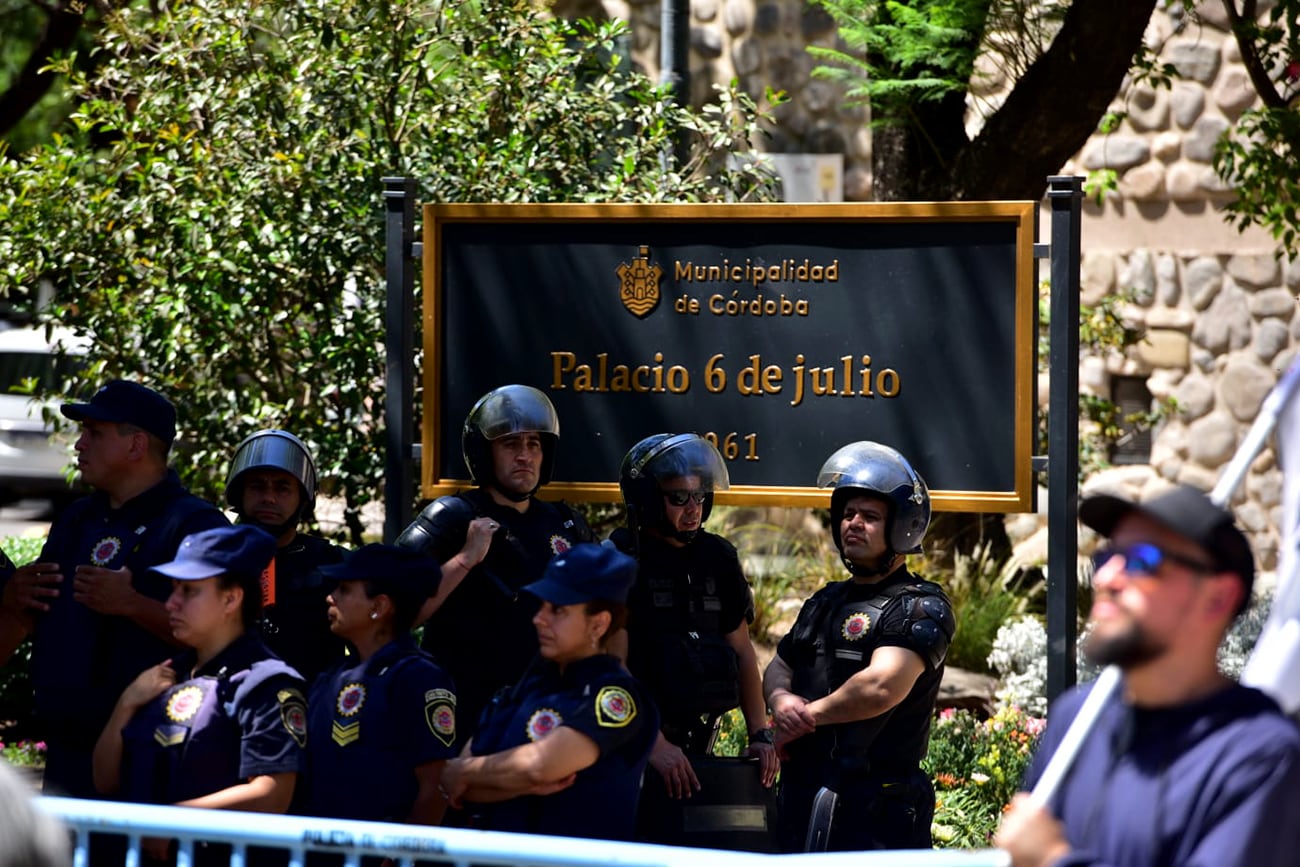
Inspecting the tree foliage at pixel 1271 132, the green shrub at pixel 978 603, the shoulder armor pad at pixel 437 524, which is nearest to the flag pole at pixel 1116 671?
the shoulder armor pad at pixel 437 524

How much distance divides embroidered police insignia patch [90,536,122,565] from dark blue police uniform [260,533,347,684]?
1.58ft

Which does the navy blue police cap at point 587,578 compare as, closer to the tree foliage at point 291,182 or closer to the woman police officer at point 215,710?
the woman police officer at point 215,710

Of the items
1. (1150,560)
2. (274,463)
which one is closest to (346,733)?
(274,463)

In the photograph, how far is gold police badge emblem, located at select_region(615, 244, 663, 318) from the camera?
6.36 m

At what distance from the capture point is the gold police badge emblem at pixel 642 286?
6.36 m

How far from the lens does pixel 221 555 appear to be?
446 centimetres

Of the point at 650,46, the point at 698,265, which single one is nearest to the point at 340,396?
the point at 698,265

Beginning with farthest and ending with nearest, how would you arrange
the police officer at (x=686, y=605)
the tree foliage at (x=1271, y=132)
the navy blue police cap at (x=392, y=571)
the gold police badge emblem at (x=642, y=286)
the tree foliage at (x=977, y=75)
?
the tree foliage at (x=1271, y=132), the tree foliage at (x=977, y=75), the gold police badge emblem at (x=642, y=286), the police officer at (x=686, y=605), the navy blue police cap at (x=392, y=571)

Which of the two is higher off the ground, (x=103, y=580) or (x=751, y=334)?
(x=751, y=334)

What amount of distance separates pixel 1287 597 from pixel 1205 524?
457 millimetres

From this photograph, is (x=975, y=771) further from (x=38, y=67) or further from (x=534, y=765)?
(x=38, y=67)

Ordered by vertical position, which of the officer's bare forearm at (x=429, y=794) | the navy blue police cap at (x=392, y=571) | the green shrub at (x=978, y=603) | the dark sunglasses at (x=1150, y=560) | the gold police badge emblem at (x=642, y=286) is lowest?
the green shrub at (x=978, y=603)

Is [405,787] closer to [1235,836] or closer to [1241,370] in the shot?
[1235,836]

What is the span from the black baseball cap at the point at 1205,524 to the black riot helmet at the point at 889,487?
2.04 metres
